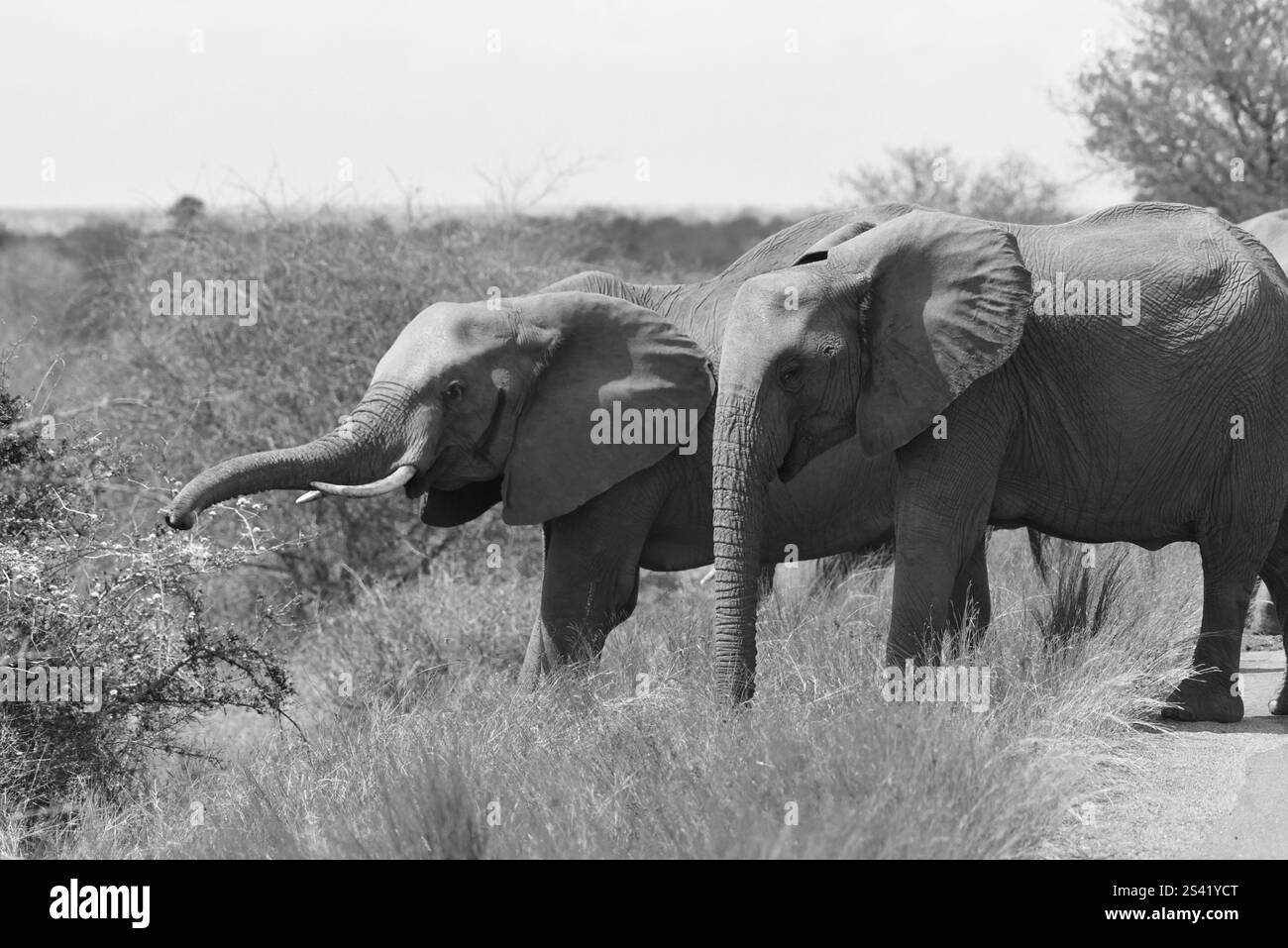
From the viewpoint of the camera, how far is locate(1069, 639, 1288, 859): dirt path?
6.14m

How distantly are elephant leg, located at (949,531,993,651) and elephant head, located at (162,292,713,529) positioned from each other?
4.74ft

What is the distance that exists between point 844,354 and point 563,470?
164 cm

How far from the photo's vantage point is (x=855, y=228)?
811cm

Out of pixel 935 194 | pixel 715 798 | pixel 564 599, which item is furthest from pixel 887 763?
pixel 935 194

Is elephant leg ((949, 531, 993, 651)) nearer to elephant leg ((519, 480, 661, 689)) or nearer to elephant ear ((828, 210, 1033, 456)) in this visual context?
elephant ear ((828, 210, 1033, 456))

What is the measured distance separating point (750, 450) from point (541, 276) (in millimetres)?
7672

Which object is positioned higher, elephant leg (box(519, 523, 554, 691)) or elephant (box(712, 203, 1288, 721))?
elephant (box(712, 203, 1288, 721))

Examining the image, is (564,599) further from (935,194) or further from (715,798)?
(935,194)

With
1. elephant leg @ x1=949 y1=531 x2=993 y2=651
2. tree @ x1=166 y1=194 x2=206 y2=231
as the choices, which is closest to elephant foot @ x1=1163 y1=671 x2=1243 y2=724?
elephant leg @ x1=949 y1=531 x2=993 y2=651

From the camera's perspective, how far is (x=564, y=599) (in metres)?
8.48

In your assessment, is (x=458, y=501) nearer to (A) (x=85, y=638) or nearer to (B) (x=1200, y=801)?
(A) (x=85, y=638)

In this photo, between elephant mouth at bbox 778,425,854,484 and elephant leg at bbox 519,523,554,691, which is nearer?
elephant mouth at bbox 778,425,854,484

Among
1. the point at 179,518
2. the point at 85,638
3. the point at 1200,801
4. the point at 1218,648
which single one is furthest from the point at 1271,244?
the point at 85,638

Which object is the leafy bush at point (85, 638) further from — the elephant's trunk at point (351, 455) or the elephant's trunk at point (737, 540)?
the elephant's trunk at point (737, 540)
